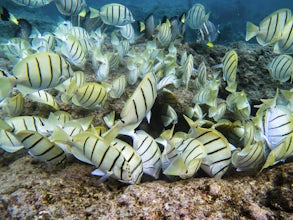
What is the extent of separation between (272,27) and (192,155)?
9.31ft

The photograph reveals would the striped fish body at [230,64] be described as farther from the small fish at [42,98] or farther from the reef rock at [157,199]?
the small fish at [42,98]

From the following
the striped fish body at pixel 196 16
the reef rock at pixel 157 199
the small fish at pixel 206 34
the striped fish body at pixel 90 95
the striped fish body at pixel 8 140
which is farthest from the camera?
the small fish at pixel 206 34

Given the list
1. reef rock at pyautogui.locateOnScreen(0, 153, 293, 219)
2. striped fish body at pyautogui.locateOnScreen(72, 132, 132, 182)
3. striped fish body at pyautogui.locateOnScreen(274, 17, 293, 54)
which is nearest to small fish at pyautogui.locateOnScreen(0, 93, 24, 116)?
reef rock at pyautogui.locateOnScreen(0, 153, 293, 219)

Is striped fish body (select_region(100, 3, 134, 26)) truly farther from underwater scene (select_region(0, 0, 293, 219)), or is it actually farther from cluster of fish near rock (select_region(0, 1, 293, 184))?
cluster of fish near rock (select_region(0, 1, 293, 184))

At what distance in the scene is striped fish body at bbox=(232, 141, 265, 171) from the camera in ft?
7.64

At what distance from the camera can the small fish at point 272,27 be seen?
3.72 metres

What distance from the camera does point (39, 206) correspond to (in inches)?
81.2

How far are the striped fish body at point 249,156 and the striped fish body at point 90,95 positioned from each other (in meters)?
1.90

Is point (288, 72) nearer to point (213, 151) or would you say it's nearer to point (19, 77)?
point (213, 151)

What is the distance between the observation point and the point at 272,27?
387cm

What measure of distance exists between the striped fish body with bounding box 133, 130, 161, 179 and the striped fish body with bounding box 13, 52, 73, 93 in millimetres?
1106

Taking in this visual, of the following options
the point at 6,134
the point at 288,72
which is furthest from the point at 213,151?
the point at 288,72

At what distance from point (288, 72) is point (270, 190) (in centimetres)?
310

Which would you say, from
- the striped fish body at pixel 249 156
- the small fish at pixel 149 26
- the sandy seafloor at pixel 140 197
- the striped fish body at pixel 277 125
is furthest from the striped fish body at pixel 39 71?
the small fish at pixel 149 26
